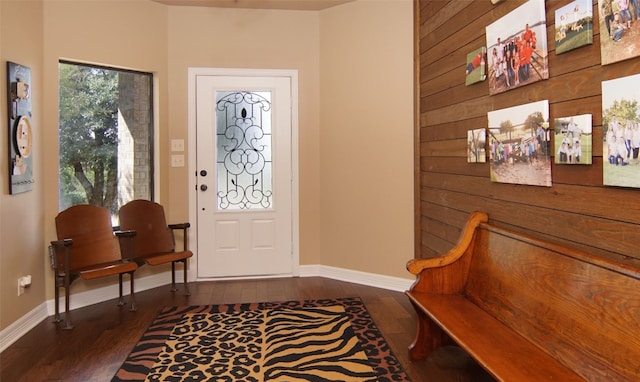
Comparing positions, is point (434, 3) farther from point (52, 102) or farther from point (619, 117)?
point (52, 102)

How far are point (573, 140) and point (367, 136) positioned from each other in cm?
265

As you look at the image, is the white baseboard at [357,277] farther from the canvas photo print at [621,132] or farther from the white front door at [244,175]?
the canvas photo print at [621,132]

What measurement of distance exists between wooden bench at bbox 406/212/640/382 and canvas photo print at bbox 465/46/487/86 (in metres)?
0.85

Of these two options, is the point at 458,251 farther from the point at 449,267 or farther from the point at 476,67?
the point at 476,67

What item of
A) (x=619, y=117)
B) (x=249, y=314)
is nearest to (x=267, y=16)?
(x=249, y=314)

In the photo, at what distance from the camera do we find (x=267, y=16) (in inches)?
187

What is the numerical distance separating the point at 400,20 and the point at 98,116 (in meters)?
2.86

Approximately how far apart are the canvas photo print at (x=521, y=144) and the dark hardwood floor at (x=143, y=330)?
45.3 inches

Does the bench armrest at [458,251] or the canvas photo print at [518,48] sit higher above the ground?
the canvas photo print at [518,48]

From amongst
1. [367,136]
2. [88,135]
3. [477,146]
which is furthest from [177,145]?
[477,146]

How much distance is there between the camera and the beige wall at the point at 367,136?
4.28m

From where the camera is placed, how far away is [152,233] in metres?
4.30

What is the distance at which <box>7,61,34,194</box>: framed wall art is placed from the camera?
321cm

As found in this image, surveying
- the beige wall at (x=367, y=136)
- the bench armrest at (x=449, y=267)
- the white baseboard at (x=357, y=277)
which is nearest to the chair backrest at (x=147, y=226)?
the white baseboard at (x=357, y=277)
